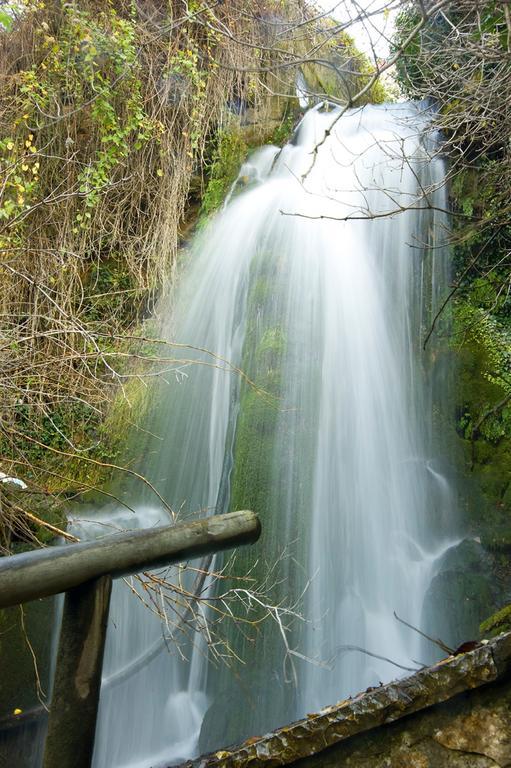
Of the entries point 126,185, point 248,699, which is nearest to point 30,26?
point 126,185

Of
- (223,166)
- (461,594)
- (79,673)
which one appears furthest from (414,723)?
(223,166)

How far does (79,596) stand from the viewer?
1684mm

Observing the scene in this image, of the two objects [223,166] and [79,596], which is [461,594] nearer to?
[79,596]

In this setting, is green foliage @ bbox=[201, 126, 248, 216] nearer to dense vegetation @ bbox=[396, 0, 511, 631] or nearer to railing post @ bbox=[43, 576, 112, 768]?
dense vegetation @ bbox=[396, 0, 511, 631]

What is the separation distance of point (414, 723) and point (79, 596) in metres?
0.98

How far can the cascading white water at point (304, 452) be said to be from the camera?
4.74m

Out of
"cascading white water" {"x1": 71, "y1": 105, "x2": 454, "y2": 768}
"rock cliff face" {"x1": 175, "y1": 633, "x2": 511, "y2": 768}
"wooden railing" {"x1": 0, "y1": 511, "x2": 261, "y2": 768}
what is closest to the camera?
"wooden railing" {"x1": 0, "y1": 511, "x2": 261, "y2": 768}

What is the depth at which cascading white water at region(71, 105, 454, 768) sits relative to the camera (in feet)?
15.5

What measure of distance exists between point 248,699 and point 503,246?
4.69m

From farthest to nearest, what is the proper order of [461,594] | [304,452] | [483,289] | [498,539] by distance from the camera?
[483,289]
[304,452]
[498,539]
[461,594]

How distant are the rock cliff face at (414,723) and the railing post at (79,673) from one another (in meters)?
0.43

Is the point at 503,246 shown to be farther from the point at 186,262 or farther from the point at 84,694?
the point at 84,694

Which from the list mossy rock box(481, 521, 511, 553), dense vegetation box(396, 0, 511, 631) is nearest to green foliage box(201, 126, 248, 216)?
dense vegetation box(396, 0, 511, 631)

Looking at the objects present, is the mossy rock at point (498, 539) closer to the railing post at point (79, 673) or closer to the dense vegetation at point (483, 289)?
the dense vegetation at point (483, 289)
